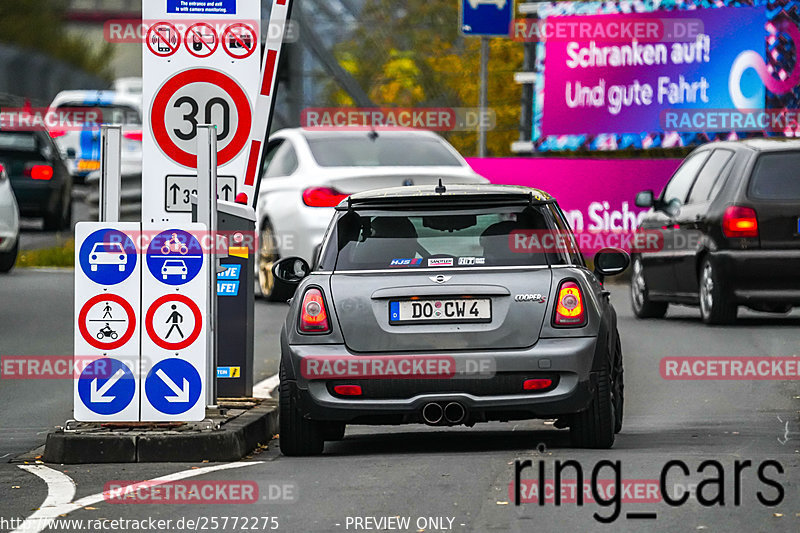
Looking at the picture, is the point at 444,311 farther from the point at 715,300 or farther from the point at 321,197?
the point at 321,197

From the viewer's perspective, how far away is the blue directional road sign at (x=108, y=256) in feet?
35.4

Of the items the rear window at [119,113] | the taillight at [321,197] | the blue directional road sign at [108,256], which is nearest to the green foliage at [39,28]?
the rear window at [119,113]

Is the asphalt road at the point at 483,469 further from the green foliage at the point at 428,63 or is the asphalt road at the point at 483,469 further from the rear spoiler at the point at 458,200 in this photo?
the green foliage at the point at 428,63

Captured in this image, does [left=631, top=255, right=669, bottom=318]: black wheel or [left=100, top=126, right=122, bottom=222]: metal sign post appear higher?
[left=100, top=126, right=122, bottom=222]: metal sign post

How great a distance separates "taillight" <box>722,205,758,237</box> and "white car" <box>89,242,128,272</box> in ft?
28.1

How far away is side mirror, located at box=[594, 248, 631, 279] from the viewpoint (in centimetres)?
1183

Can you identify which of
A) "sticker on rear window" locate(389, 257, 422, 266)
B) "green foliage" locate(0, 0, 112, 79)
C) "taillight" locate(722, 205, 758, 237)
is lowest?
"sticker on rear window" locate(389, 257, 422, 266)

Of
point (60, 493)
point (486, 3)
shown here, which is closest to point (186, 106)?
point (60, 493)

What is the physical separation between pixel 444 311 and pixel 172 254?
1468 mm

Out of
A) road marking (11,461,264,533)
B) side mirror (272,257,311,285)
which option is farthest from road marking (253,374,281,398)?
road marking (11,461,264,533)

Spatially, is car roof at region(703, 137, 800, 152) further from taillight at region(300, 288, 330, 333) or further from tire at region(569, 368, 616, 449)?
taillight at region(300, 288, 330, 333)

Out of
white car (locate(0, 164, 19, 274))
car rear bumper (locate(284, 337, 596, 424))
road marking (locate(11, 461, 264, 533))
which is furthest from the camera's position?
white car (locate(0, 164, 19, 274))

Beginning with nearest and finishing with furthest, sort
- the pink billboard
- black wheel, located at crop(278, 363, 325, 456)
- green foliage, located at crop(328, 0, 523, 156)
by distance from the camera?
black wheel, located at crop(278, 363, 325, 456) → the pink billboard → green foliage, located at crop(328, 0, 523, 156)

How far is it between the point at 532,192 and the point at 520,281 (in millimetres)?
753
